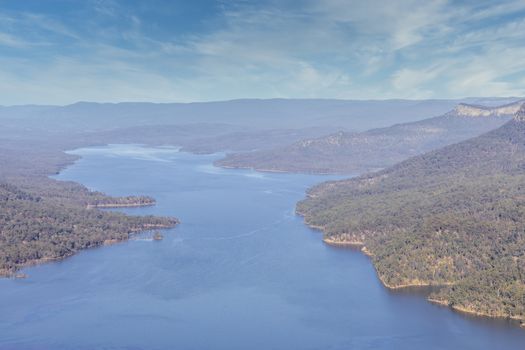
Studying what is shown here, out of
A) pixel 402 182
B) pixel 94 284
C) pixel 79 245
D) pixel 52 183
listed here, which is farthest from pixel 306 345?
pixel 52 183

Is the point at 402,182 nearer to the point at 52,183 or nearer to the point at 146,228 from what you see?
the point at 146,228

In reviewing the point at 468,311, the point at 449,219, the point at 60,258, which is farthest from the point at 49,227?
the point at 468,311

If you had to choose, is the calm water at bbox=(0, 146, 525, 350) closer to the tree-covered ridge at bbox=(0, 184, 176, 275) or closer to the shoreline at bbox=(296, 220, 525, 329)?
the shoreline at bbox=(296, 220, 525, 329)

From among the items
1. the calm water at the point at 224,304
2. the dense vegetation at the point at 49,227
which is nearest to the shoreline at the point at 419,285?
the calm water at the point at 224,304

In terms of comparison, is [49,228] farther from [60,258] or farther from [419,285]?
[419,285]

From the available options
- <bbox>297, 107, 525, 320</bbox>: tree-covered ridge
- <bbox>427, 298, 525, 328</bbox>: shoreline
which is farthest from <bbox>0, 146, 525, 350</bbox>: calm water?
<bbox>297, 107, 525, 320</bbox>: tree-covered ridge

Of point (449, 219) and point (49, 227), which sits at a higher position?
→ point (449, 219)

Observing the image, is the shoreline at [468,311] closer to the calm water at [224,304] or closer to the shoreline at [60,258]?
the calm water at [224,304]
